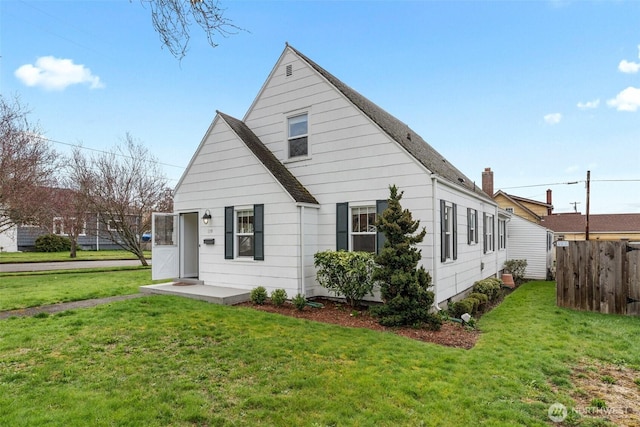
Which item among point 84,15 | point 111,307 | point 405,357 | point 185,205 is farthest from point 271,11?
point 185,205

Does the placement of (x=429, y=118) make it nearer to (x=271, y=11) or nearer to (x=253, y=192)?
(x=253, y=192)

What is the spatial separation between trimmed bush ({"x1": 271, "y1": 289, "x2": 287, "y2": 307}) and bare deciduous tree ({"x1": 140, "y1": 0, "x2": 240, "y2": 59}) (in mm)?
6250

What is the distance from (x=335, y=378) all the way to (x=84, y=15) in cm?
615

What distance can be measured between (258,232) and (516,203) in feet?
79.7

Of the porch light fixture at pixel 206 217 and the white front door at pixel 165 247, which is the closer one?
the porch light fixture at pixel 206 217

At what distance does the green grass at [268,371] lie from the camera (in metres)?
3.50

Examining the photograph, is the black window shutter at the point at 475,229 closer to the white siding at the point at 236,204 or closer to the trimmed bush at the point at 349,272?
the trimmed bush at the point at 349,272

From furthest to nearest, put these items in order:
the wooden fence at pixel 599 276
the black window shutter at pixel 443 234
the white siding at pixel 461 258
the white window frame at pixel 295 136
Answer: the white window frame at pixel 295 136
the black window shutter at pixel 443 234
the white siding at pixel 461 258
the wooden fence at pixel 599 276

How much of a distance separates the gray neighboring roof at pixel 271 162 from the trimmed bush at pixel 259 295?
249cm

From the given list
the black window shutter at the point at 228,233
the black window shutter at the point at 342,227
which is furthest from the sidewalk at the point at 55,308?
the black window shutter at the point at 342,227

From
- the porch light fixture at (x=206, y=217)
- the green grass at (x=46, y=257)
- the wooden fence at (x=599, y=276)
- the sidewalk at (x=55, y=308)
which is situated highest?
the porch light fixture at (x=206, y=217)

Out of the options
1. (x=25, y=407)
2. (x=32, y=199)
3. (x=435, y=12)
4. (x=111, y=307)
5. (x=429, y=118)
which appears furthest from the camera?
(x=429, y=118)

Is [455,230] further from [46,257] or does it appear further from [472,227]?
[46,257]

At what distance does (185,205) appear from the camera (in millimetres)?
11320
